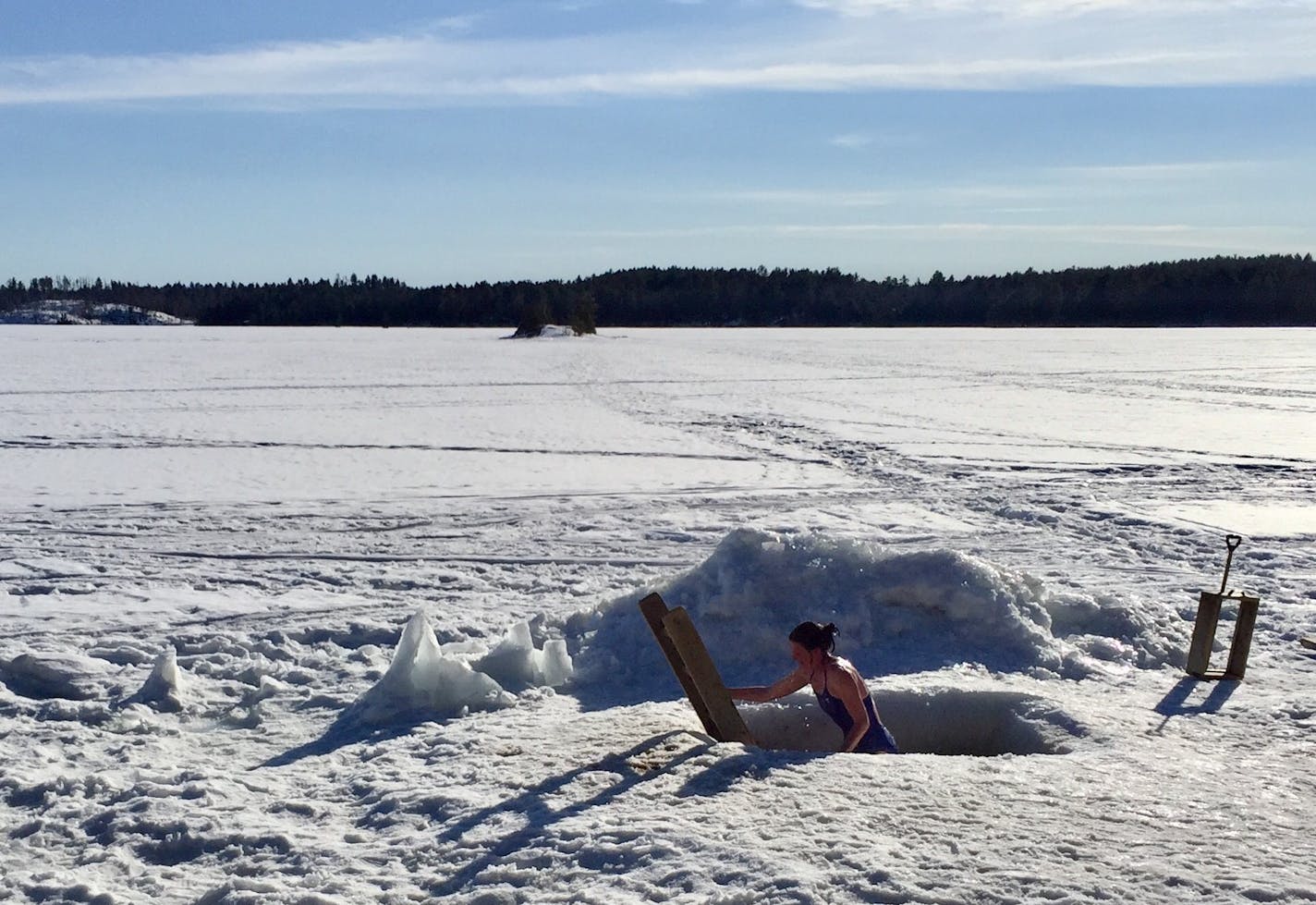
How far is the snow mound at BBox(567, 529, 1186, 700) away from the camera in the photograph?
5.66 meters

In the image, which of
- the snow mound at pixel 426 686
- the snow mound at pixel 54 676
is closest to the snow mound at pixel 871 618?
the snow mound at pixel 426 686

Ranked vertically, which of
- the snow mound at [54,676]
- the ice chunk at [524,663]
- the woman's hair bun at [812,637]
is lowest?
the snow mound at [54,676]

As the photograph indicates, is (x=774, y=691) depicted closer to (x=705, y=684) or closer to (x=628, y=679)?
(x=705, y=684)

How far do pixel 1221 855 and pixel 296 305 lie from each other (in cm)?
8974

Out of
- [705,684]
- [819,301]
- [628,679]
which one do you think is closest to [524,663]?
[628,679]

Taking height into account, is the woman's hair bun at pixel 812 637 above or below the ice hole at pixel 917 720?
above

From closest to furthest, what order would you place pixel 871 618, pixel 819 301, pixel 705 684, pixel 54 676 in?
pixel 705 684 → pixel 54 676 → pixel 871 618 → pixel 819 301

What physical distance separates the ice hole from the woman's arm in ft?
1.40

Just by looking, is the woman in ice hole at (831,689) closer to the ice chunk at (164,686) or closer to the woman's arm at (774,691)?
the woman's arm at (774,691)

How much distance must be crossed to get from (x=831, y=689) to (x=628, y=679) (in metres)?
1.19

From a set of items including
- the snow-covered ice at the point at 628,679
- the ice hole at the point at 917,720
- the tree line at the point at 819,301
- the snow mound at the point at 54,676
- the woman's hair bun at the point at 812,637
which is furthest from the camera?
the tree line at the point at 819,301

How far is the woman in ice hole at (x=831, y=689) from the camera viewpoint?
4.66m

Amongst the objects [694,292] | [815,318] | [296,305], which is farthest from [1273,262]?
[296,305]

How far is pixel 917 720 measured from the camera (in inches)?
201
